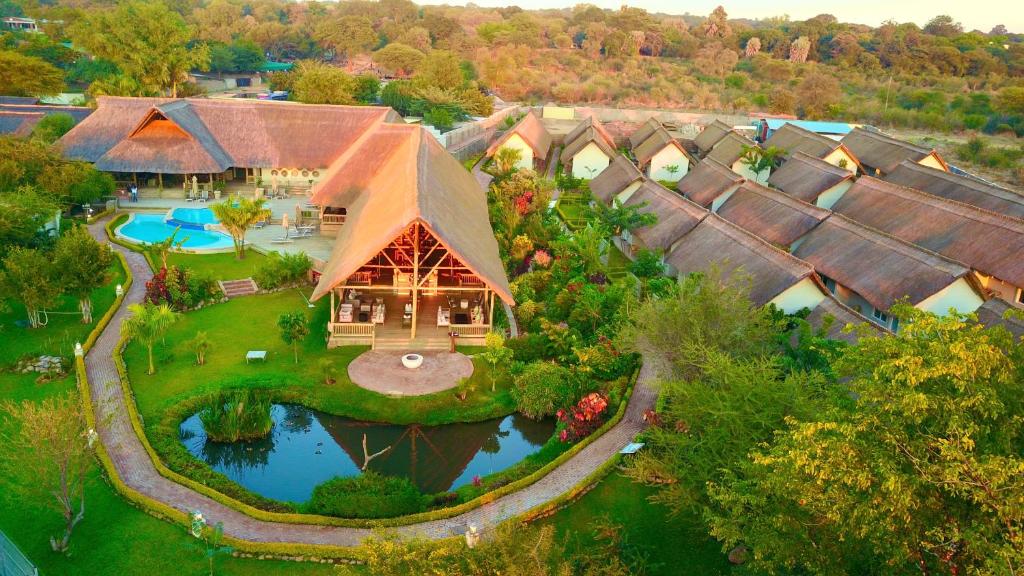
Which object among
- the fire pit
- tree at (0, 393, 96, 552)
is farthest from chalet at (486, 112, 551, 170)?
tree at (0, 393, 96, 552)

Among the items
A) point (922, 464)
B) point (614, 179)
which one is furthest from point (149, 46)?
point (922, 464)

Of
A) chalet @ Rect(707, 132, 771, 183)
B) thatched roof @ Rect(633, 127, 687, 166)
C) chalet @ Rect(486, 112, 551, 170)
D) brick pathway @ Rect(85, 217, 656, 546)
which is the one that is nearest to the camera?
brick pathway @ Rect(85, 217, 656, 546)

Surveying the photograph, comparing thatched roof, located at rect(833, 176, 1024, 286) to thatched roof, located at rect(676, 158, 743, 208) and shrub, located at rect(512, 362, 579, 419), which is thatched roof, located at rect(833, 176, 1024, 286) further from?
shrub, located at rect(512, 362, 579, 419)

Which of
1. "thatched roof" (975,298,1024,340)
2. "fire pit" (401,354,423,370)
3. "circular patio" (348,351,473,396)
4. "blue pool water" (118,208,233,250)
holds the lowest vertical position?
"blue pool water" (118,208,233,250)

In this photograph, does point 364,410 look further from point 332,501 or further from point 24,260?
point 24,260

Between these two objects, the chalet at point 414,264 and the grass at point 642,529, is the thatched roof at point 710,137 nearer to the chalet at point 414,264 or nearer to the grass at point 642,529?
the chalet at point 414,264

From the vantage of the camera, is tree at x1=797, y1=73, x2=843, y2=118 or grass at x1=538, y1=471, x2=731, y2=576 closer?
grass at x1=538, y1=471, x2=731, y2=576

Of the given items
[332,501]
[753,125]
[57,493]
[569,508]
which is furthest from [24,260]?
[753,125]

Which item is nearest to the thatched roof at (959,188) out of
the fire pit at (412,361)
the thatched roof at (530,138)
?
the thatched roof at (530,138)
